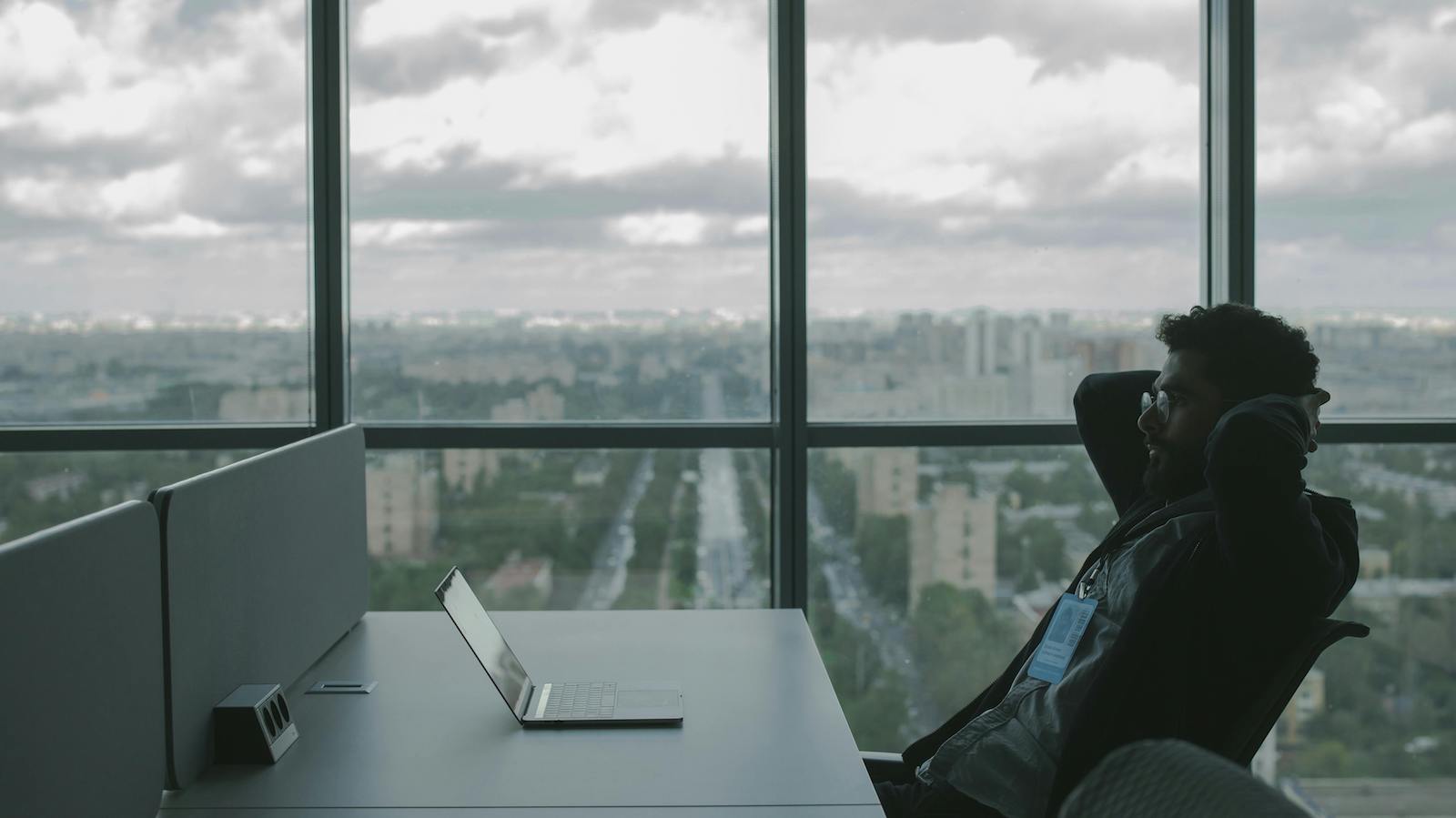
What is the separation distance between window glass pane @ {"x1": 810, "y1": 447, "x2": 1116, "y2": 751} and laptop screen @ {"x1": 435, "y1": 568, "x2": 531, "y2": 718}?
1.51m

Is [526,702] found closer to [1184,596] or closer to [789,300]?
[1184,596]

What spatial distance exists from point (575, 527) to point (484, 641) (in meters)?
1.47

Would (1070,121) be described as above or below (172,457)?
above

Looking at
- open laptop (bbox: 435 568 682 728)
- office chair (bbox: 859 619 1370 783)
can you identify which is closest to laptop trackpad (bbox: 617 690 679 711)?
open laptop (bbox: 435 568 682 728)

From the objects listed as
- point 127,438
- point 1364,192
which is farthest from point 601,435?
point 1364,192

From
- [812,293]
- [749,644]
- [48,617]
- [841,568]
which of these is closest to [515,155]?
[812,293]

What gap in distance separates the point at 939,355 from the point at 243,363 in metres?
2.05

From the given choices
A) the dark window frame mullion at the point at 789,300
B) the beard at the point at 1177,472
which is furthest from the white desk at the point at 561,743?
the dark window frame mullion at the point at 789,300

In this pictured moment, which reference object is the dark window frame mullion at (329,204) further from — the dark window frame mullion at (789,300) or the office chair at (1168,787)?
the office chair at (1168,787)

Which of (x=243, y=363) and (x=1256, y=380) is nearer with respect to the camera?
(x=1256, y=380)

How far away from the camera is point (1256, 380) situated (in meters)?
1.86

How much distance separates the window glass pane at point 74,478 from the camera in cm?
314

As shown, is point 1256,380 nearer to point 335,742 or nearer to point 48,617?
point 335,742

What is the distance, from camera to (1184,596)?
1607 mm
